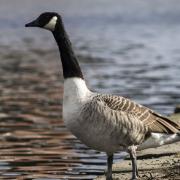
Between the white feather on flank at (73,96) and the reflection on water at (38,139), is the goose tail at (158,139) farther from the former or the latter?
the reflection on water at (38,139)

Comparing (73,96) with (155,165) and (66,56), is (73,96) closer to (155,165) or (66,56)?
(66,56)

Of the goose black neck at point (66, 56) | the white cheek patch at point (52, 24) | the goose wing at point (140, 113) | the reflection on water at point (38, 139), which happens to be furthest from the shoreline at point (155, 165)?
the white cheek patch at point (52, 24)

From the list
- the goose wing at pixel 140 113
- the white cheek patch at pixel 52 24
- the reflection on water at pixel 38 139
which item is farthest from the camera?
the reflection on water at pixel 38 139

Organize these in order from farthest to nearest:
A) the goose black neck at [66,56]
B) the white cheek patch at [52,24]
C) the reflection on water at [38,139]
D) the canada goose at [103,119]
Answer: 1. the reflection on water at [38,139]
2. the white cheek patch at [52,24]
3. the goose black neck at [66,56]
4. the canada goose at [103,119]

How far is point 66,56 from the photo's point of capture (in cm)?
1254

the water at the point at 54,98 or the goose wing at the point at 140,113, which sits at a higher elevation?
the goose wing at the point at 140,113

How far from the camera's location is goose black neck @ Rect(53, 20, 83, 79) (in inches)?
487

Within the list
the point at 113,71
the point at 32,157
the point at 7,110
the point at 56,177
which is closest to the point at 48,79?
the point at 113,71

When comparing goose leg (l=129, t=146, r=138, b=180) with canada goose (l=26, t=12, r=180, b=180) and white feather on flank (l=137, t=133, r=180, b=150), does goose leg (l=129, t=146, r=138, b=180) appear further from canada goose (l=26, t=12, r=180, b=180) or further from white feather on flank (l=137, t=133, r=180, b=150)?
white feather on flank (l=137, t=133, r=180, b=150)

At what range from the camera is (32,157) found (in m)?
17.8

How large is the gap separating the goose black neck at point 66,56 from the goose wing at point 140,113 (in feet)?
2.00

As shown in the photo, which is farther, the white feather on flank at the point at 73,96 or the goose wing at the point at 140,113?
the goose wing at the point at 140,113

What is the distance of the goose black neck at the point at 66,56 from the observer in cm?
1238

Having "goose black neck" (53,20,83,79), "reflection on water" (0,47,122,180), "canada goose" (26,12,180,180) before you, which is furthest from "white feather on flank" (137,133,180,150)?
"reflection on water" (0,47,122,180)
